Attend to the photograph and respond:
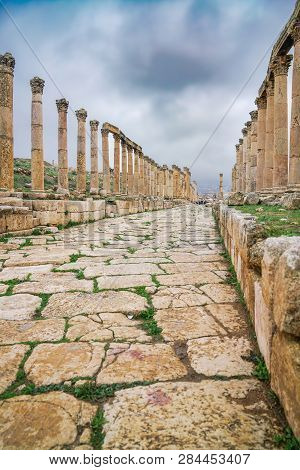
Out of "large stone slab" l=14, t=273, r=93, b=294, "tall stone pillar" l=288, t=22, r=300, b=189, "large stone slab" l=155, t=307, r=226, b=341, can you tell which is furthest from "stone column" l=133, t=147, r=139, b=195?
"large stone slab" l=155, t=307, r=226, b=341

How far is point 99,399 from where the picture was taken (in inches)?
72.0

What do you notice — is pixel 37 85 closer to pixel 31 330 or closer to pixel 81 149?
pixel 81 149

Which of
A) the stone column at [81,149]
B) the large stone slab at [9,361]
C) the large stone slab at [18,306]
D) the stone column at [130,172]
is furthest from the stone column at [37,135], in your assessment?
the stone column at [130,172]

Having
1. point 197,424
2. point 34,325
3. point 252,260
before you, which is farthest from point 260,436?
point 34,325

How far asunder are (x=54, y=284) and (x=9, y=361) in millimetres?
1930

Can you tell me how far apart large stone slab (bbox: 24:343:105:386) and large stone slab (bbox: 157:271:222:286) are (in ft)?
5.89

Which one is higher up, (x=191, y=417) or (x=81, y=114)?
(x=81, y=114)

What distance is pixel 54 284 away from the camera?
164 inches

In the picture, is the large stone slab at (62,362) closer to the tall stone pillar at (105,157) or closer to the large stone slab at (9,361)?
the large stone slab at (9,361)

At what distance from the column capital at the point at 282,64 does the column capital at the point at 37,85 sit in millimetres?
9231

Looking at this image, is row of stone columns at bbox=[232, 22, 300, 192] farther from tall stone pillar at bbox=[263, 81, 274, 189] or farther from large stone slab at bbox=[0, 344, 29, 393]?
large stone slab at bbox=[0, 344, 29, 393]

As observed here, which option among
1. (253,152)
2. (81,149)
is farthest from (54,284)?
(253,152)

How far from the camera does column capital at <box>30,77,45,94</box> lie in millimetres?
12797
